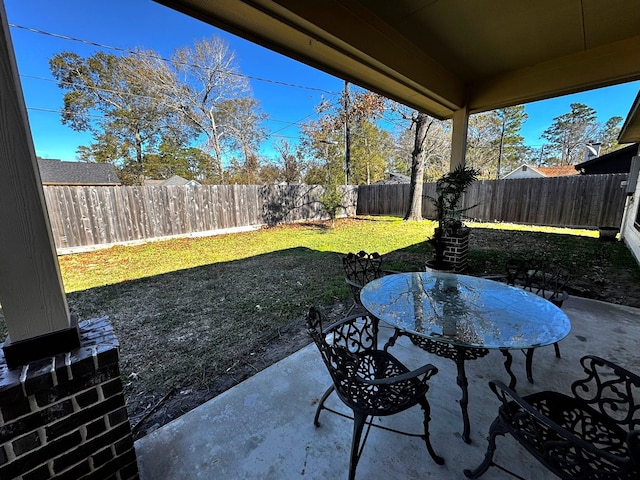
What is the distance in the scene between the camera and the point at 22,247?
3.17 ft

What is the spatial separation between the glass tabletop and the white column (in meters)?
1.56

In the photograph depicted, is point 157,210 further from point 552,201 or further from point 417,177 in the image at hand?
point 552,201

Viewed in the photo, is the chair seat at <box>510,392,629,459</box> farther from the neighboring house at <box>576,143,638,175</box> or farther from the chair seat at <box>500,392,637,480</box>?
the neighboring house at <box>576,143,638,175</box>

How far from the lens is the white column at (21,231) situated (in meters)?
0.90

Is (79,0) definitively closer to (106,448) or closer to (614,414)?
(106,448)

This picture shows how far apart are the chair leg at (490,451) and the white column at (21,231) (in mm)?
1833

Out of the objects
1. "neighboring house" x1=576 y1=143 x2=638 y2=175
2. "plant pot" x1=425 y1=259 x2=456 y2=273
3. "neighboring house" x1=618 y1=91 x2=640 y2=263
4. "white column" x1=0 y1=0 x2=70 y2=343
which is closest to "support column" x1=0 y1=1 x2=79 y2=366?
"white column" x1=0 y1=0 x2=70 y2=343

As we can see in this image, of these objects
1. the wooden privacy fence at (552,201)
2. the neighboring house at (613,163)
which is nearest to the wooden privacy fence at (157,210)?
the wooden privacy fence at (552,201)

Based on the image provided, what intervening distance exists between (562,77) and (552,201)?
744 centimetres

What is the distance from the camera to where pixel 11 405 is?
3.09 feet

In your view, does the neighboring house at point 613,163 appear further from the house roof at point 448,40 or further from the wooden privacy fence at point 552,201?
the house roof at point 448,40

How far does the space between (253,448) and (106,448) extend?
25.8 inches

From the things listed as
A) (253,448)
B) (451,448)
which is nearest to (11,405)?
(253,448)

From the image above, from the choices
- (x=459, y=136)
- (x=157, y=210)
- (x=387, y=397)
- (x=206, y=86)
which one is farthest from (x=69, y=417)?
(x=206, y=86)
